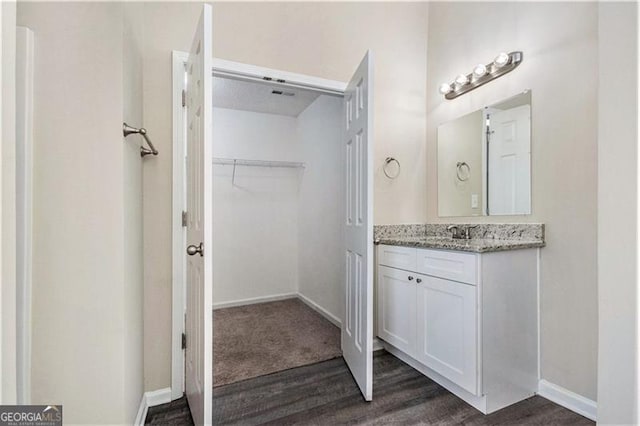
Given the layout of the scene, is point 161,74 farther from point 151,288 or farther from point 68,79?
point 151,288

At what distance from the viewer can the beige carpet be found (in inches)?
85.2

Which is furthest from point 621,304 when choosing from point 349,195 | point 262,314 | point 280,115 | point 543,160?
point 280,115

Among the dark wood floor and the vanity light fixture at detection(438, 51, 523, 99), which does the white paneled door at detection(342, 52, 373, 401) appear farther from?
the vanity light fixture at detection(438, 51, 523, 99)

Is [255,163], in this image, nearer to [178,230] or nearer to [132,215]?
[178,230]

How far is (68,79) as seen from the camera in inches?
43.1

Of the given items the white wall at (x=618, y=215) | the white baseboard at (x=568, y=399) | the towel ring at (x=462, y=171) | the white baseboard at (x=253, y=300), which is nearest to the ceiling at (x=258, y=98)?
the towel ring at (x=462, y=171)

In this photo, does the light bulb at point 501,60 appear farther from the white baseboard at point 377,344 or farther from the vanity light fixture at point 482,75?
the white baseboard at point 377,344

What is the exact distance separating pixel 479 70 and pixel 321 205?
6.25 ft

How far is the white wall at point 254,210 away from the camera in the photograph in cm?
372

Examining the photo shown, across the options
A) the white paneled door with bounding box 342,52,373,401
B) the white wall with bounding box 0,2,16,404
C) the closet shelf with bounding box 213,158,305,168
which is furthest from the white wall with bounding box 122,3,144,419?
the closet shelf with bounding box 213,158,305,168

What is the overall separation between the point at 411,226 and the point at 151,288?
6.20 ft

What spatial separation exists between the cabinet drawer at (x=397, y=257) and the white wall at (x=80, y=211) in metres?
1.57

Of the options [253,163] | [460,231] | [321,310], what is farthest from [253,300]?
[460,231]

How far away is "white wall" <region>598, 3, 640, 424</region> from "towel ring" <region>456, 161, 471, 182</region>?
54.0 inches
